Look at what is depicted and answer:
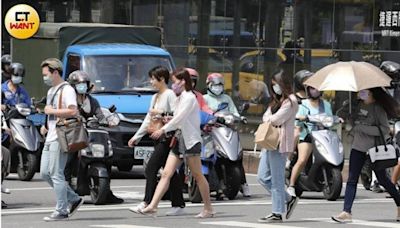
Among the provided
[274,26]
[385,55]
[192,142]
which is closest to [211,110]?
[192,142]

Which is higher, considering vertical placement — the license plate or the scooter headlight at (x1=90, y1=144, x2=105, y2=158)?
the scooter headlight at (x1=90, y1=144, x2=105, y2=158)

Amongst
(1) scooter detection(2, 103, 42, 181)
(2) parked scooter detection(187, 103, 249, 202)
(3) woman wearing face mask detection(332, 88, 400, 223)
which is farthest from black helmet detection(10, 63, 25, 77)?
(3) woman wearing face mask detection(332, 88, 400, 223)

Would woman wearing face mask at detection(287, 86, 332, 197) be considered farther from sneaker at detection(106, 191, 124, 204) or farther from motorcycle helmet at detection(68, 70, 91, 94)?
motorcycle helmet at detection(68, 70, 91, 94)

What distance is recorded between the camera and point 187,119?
12.7 metres

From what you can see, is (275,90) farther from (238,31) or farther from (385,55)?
(238,31)

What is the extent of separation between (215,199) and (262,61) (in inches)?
304

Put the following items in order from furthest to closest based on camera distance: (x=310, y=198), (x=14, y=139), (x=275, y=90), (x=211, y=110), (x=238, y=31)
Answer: (x=238, y=31) → (x=14, y=139) → (x=310, y=198) → (x=211, y=110) → (x=275, y=90)

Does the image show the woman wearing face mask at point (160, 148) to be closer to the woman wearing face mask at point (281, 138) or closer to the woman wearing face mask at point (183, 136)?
the woman wearing face mask at point (183, 136)

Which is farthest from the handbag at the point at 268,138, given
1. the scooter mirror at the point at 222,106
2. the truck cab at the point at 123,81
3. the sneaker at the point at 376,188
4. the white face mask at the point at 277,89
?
the truck cab at the point at 123,81

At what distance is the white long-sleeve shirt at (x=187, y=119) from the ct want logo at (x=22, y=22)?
9426 mm

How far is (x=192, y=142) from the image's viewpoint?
12.7m

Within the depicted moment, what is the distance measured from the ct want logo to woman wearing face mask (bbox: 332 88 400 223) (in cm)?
1031

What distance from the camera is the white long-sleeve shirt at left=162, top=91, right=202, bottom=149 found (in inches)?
498

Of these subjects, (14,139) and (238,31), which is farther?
(238,31)
